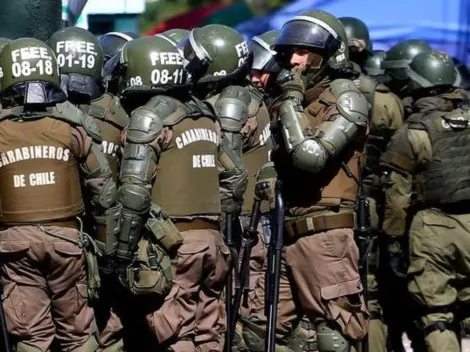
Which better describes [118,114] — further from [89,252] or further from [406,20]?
[406,20]

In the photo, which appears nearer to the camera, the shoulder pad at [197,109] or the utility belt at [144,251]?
the utility belt at [144,251]

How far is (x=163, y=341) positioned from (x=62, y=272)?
2.39ft

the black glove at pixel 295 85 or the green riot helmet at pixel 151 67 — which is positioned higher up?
the green riot helmet at pixel 151 67

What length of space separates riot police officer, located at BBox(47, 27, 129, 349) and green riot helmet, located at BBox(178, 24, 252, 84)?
2.01 ft

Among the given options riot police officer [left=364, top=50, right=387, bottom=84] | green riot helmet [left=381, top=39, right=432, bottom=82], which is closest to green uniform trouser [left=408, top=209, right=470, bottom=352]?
green riot helmet [left=381, top=39, right=432, bottom=82]

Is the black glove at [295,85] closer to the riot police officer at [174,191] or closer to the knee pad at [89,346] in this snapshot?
the riot police officer at [174,191]

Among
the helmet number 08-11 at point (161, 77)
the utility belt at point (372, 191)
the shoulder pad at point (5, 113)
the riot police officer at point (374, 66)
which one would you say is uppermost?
the helmet number 08-11 at point (161, 77)

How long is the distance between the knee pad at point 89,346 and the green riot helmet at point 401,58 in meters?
3.78

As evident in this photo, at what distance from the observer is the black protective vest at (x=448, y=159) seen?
9711 millimetres

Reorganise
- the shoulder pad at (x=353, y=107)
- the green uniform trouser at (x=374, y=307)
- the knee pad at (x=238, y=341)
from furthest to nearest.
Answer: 1. the green uniform trouser at (x=374, y=307)
2. the knee pad at (x=238, y=341)
3. the shoulder pad at (x=353, y=107)

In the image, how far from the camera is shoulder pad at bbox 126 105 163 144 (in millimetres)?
7977

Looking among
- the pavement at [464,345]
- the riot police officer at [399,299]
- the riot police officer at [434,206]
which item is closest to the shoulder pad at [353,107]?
the riot police officer at [434,206]

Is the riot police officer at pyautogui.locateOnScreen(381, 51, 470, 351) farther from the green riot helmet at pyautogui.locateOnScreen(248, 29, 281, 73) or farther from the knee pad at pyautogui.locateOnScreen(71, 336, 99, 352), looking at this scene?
the knee pad at pyautogui.locateOnScreen(71, 336, 99, 352)

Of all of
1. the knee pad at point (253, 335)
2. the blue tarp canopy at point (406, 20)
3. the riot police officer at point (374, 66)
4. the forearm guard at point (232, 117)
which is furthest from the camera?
the blue tarp canopy at point (406, 20)
